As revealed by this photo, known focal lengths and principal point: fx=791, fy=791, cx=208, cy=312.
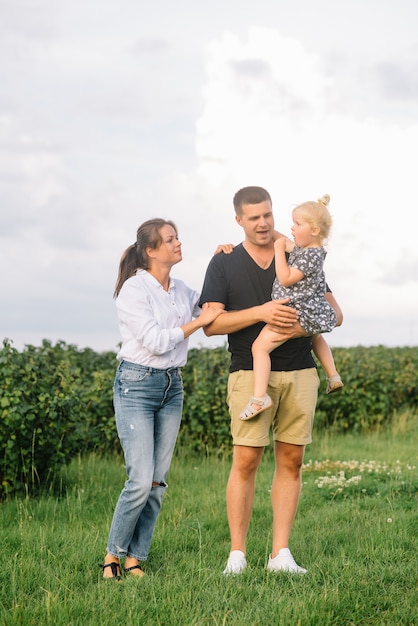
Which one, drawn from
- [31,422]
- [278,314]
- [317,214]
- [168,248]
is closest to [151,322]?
[168,248]

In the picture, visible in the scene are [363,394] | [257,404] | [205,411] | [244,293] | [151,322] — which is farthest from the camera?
[363,394]

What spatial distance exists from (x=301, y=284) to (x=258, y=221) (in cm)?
53

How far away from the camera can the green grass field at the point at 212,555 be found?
4625 millimetres

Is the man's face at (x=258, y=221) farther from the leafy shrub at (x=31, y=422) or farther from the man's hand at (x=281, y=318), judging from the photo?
the leafy shrub at (x=31, y=422)

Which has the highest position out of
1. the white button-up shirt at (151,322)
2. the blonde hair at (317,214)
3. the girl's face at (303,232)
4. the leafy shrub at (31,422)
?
the blonde hair at (317,214)

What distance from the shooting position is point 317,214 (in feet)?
18.1

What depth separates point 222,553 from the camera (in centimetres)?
631

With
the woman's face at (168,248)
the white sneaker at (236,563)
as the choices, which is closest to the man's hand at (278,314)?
the woman's face at (168,248)

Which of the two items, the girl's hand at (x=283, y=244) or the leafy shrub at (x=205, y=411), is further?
the leafy shrub at (x=205, y=411)

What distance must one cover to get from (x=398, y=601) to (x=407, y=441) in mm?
7778

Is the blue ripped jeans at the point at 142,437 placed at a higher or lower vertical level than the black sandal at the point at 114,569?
higher

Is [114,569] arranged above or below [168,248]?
below

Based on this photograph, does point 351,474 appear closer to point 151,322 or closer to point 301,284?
point 301,284

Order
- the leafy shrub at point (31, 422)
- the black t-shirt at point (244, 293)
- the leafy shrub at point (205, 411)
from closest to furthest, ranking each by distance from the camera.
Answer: the black t-shirt at point (244, 293), the leafy shrub at point (31, 422), the leafy shrub at point (205, 411)
